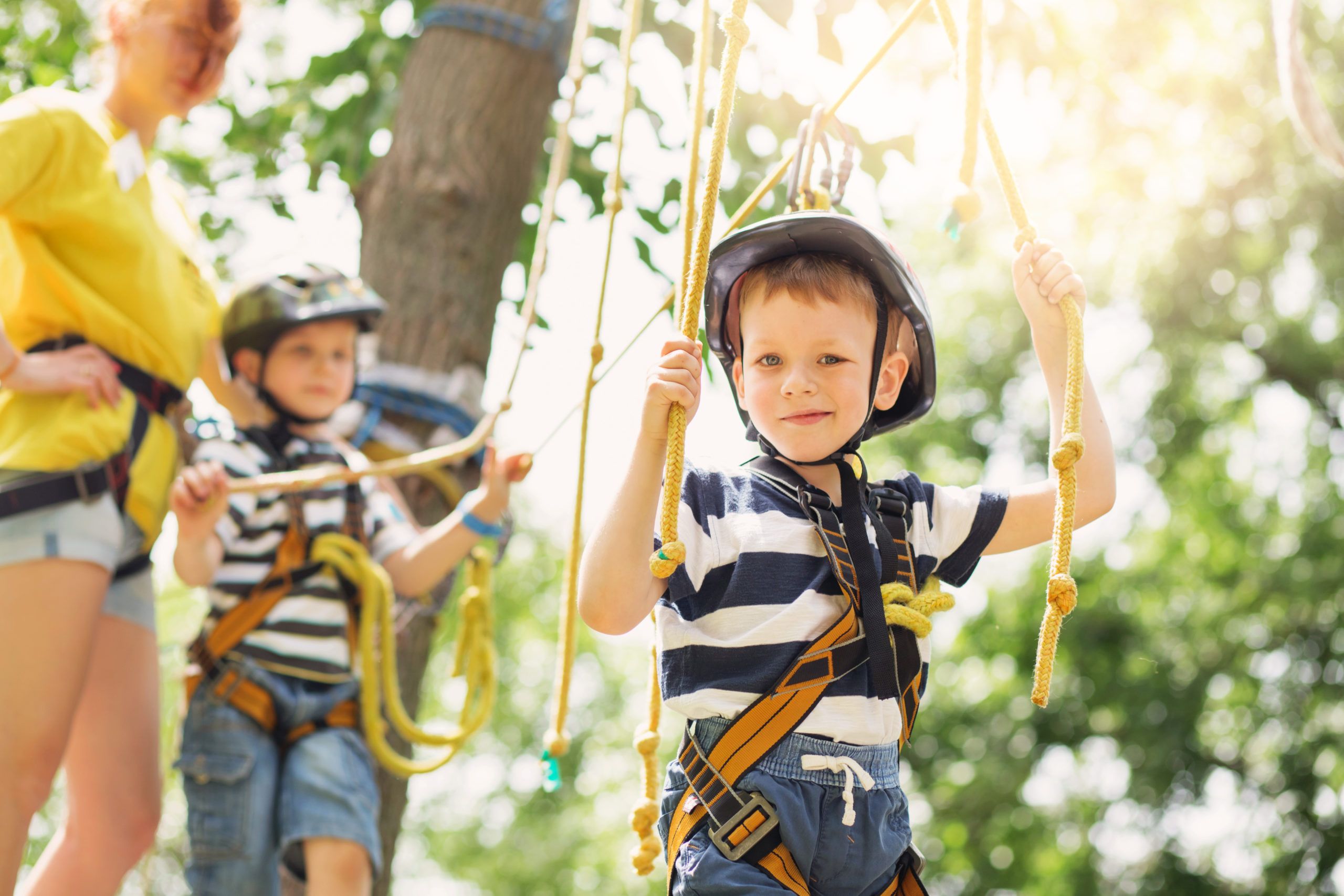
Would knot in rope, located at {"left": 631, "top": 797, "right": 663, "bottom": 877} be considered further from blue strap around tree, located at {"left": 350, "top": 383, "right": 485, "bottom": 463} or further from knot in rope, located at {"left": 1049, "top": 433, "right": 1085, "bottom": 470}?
blue strap around tree, located at {"left": 350, "top": 383, "right": 485, "bottom": 463}

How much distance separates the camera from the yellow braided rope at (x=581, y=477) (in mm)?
2273

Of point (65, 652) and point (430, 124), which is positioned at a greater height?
point (430, 124)

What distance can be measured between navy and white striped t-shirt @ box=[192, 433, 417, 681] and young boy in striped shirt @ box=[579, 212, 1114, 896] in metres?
1.18

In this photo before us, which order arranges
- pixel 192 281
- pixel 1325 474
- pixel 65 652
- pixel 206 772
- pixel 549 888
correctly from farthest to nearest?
pixel 549 888
pixel 1325 474
pixel 192 281
pixel 206 772
pixel 65 652

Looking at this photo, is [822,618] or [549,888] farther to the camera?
[549,888]

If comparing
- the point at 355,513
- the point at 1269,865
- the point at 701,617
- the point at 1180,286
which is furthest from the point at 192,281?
the point at 1269,865

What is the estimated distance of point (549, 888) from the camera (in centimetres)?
1955

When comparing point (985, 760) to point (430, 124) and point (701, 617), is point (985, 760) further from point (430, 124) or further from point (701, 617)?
point (701, 617)

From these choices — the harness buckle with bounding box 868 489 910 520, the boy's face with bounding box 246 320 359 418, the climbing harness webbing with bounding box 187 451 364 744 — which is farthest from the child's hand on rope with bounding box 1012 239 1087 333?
the boy's face with bounding box 246 320 359 418

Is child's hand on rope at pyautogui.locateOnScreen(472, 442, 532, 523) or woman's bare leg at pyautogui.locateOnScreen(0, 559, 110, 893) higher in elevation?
child's hand on rope at pyautogui.locateOnScreen(472, 442, 532, 523)

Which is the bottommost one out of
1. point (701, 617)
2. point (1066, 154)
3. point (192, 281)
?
point (701, 617)

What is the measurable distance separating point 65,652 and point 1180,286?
34.5ft

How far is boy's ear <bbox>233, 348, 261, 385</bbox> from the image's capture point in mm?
3176

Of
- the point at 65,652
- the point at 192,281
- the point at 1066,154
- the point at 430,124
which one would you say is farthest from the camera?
the point at 1066,154
